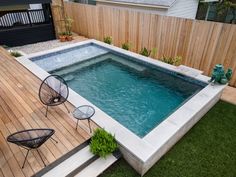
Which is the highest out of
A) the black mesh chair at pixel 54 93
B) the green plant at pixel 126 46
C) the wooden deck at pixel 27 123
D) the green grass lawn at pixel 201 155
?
the green plant at pixel 126 46

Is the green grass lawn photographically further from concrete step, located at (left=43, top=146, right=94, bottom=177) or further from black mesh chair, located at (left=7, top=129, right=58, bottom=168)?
black mesh chair, located at (left=7, top=129, right=58, bottom=168)

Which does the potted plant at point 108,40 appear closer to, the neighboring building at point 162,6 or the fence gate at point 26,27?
the neighboring building at point 162,6

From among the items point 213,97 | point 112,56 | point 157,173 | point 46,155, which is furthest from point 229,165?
point 112,56

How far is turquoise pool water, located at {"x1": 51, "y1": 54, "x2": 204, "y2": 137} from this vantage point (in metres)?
5.11

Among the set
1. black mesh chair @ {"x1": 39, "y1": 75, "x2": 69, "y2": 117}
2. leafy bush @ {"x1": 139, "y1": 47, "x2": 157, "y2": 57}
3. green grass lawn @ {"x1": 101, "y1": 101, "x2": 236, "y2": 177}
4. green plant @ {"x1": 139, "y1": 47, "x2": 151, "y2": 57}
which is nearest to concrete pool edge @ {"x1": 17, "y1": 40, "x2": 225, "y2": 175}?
green grass lawn @ {"x1": 101, "y1": 101, "x2": 236, "y2": 177}

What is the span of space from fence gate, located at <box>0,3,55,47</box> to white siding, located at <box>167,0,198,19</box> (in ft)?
23.0

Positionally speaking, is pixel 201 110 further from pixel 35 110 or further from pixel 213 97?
pixel 35 110

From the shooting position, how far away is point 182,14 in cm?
1107

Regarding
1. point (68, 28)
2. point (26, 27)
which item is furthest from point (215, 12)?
point (26, 27)

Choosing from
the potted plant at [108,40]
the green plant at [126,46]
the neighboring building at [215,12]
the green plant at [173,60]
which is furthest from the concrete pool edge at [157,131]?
the neighboring building at [215,12]

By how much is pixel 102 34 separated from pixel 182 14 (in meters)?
5.25

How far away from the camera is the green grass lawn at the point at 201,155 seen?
11.6ft

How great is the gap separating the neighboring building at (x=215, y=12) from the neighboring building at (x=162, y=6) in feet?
7.78

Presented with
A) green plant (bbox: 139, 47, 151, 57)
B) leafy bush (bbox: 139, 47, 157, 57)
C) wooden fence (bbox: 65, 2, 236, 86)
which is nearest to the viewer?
wooden fence (bbox: 65, 2, 236, 86)
